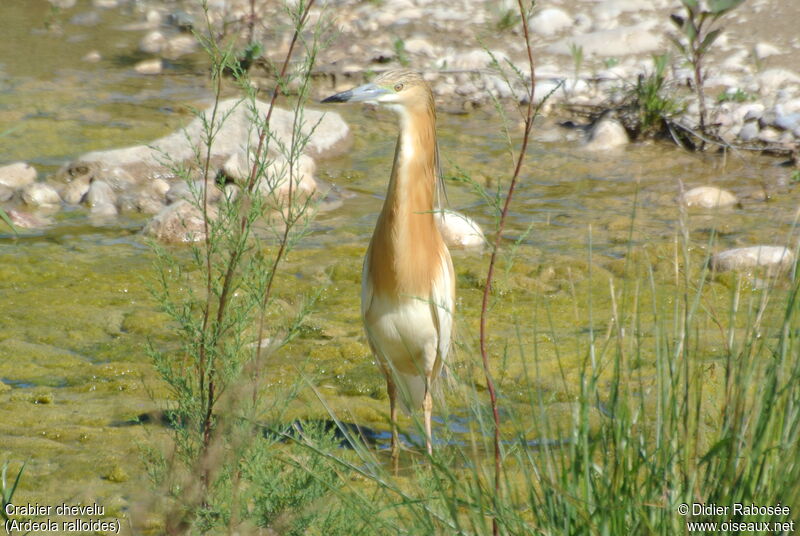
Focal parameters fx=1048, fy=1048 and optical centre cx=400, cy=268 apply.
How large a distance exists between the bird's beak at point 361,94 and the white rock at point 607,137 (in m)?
4.44

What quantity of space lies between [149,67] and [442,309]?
666 centimetres

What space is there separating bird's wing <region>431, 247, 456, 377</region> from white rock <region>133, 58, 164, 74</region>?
20.6ft

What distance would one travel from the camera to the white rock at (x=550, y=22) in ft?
33.1

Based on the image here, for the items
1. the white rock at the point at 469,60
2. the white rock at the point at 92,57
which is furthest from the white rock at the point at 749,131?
the white rock at the point at 92,57

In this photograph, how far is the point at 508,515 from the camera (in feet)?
6.67

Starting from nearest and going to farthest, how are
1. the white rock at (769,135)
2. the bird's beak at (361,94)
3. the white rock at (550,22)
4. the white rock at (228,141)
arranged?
the bird's beak at (361,94) < the white rock at (228,141) < the white rock at (769,135) < the white rock at (550,22)

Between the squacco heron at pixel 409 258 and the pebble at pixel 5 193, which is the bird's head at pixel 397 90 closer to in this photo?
the squacco heron at pixel 409 258

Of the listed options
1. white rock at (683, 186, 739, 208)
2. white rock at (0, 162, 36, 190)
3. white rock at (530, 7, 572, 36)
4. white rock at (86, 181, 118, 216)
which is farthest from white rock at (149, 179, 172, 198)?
white rock at (530, 7, 572, 36)

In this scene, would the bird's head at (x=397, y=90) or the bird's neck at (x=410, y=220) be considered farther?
the bird's neck at (x=410, y=220)

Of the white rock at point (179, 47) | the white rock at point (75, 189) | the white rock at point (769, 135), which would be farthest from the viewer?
the white rock at point (179, 47)

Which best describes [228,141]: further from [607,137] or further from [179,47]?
[179,47]

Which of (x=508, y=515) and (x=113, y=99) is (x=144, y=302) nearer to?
(x=508, y=515)

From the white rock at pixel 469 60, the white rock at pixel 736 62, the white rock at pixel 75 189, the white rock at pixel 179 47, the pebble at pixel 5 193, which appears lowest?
the white rock at pixel 75 189

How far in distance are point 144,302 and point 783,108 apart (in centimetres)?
518
